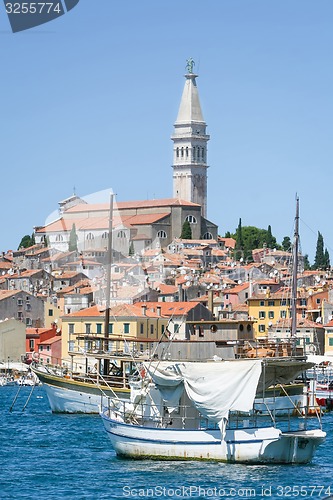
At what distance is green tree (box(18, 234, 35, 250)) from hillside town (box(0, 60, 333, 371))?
33 centimetres

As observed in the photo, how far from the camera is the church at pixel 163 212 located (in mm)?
96500

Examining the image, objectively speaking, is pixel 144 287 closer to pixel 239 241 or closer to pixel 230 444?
pixel 239 241

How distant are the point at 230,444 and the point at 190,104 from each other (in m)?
125

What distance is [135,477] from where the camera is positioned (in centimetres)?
2369

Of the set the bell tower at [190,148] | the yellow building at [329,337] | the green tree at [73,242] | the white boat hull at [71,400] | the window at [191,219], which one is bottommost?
the white boat hull at [71,400]

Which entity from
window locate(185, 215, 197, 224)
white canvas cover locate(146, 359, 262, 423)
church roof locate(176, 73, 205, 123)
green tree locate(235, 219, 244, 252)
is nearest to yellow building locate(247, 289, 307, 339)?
green tree locate(235, 219, 244, 252)

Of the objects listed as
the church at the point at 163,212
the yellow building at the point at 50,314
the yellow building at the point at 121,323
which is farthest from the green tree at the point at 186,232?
the yellow building at the point at 121,323

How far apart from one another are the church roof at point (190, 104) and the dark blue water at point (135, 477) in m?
120

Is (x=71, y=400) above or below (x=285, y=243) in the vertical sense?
below

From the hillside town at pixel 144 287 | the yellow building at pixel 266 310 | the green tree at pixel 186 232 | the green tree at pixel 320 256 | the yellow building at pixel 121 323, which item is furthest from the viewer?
the green tree at pixel 186 232

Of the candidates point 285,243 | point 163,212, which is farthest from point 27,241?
point 285,243

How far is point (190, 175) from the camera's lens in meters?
149

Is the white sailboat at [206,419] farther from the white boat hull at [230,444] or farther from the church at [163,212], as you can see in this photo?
the church at [163,212]

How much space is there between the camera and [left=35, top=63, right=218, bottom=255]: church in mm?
96500
